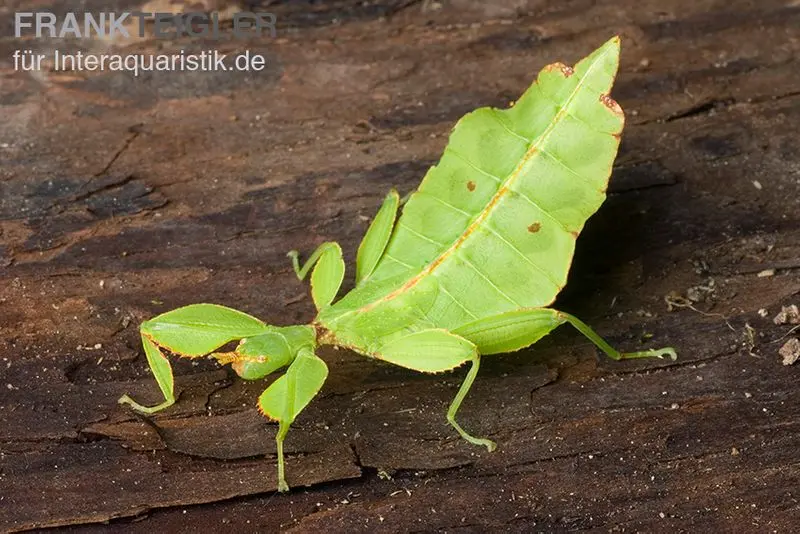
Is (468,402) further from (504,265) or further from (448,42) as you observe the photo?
(448,42)

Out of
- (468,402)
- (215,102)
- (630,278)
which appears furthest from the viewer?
(215,102)

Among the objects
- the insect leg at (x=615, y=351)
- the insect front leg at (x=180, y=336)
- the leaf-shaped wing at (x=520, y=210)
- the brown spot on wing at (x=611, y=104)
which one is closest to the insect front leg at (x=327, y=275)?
the leaf-shaped wing at (x=520, y=210)

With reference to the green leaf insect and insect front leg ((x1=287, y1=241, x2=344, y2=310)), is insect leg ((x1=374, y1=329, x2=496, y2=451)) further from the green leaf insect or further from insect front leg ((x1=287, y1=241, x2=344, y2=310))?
insect front leg ((x1=287, y1=241, x2=344, y2=310))

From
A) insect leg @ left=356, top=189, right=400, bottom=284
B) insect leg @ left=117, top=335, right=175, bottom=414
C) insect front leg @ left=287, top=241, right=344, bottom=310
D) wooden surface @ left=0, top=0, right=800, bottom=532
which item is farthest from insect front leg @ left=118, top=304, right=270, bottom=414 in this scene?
insect leg @ left=356, top=189, right=400, bottom=284

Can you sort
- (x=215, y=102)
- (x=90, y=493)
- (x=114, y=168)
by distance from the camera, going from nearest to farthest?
(x=90, y=493), (x=114, y=168), (x=215, y=102)

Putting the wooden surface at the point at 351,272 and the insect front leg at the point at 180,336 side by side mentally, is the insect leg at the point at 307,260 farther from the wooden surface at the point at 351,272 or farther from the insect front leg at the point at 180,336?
the insect front leg at the point at 180,336

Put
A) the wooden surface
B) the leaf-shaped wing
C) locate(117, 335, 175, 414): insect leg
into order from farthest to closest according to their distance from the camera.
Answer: the leaf-shaped wing, locate(117, 335, 175, 414): insect leg, the wooden surface

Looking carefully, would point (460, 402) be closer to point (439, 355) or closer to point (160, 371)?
point (439, 355)

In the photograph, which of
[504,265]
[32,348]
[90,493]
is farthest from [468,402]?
[32,348]
